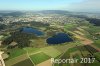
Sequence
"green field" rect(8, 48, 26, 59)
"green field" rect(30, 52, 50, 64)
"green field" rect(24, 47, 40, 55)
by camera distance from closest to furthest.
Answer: "green field" rect(30, 52, 50, 64)
"green field" rect(8, 48, 26, 59)
"green field" rect(24, 47, 40, 55)

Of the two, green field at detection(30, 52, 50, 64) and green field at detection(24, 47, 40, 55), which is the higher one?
green field at detection(30, 52, 50, 64)

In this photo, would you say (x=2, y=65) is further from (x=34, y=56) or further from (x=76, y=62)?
(x=76, y=62)

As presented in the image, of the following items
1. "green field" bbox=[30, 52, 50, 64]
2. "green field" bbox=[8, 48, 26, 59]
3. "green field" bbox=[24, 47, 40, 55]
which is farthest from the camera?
"green field" bbox=[24, 47, 40, 55]

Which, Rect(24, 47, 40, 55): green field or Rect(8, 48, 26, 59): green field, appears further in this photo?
Rect(24, 47, 40, 55): green field

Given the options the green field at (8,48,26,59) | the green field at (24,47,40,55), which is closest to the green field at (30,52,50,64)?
the green field at (24,47,40,55)

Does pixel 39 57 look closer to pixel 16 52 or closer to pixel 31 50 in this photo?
pixel 31 50

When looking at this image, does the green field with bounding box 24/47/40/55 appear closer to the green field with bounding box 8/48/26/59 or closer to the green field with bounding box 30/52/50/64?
the green field with bounding box 8/48/26/59

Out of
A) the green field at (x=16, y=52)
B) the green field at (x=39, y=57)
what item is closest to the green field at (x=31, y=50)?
the green field at (x=16, y=52)

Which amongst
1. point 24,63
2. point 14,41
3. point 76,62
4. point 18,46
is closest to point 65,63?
point 76,62

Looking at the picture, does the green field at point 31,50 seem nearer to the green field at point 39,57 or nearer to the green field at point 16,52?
the green field at point 16,52
